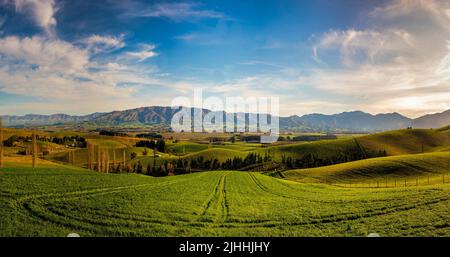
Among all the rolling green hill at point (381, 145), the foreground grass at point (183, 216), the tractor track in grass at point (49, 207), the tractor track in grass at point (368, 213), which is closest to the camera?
the foreground grass at point (183, 216)

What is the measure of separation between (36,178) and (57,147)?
97.8 meters

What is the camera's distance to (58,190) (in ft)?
64.8

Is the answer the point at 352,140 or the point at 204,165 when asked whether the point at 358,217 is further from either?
the point at 352,140

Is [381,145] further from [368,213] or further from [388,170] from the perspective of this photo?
[368,213]

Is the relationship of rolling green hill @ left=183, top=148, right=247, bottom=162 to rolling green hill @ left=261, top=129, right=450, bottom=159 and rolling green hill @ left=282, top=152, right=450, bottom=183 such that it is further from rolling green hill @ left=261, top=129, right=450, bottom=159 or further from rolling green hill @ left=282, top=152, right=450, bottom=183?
rolling green hill @ left=282, top=152, right=450, bottom=183

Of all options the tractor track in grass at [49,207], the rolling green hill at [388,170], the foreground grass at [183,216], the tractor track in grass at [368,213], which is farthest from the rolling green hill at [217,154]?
the tractor track in grass at [368,213]

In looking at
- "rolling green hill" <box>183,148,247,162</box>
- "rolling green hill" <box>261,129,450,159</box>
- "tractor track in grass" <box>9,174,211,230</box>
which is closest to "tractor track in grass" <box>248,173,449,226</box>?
"tractor track in grass" <box>9,174,211,230</box>

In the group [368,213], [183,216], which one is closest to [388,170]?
[368,213]

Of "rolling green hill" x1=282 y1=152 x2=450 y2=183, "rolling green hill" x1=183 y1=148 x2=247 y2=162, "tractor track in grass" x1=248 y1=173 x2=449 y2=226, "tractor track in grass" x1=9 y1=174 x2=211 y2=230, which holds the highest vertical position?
"tractor track in grass" x1=9 y1=174 x2=211 y2=230

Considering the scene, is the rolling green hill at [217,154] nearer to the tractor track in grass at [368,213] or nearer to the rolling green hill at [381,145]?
the rolling green hill at [381,145]

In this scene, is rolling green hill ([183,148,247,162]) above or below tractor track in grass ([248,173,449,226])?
below

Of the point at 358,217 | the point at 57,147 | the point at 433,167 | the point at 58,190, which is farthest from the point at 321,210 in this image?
the point at 57,147

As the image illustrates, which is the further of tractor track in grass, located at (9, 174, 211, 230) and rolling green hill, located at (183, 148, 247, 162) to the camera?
rolling green hill, located at (183, 148, 247, 162)
